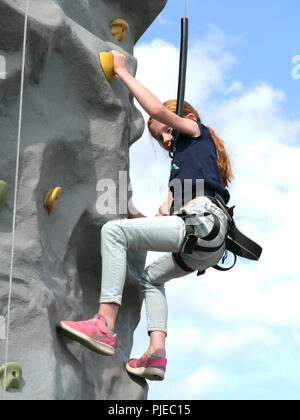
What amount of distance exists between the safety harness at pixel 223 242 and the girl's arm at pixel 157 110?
0.36m

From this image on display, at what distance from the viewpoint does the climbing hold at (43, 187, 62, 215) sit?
3941 mm

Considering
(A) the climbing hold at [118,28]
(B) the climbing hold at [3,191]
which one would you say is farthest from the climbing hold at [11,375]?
(A) the climbing hold at [118,28]

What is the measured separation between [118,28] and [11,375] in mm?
2215

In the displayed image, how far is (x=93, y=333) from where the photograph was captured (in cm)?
367

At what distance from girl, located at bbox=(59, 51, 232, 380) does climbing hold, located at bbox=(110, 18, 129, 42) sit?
44 cm

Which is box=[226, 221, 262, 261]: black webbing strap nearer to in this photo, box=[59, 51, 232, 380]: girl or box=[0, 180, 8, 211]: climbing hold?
box=[59, 51, 232, 380]: girl

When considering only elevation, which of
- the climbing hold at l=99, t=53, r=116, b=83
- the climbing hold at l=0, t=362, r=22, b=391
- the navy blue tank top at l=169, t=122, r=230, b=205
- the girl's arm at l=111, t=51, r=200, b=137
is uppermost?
the climbing hold at l=99, t=53, r=116, b=83

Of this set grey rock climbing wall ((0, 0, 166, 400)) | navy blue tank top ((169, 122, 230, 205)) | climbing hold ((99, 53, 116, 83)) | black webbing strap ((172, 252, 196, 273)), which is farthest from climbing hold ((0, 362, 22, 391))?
climbing hold ((99, 53, 116, 83))

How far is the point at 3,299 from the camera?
11.5ft

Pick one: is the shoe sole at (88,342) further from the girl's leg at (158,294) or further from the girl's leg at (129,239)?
the girl's leg at (158,294)

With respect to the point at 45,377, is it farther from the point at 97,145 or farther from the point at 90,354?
the point at 97,145

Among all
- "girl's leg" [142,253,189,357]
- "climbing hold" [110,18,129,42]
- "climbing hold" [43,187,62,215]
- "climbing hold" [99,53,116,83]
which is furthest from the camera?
"climbing hold" [110,18,129,42]
